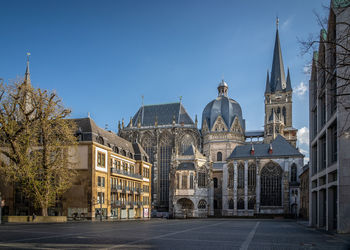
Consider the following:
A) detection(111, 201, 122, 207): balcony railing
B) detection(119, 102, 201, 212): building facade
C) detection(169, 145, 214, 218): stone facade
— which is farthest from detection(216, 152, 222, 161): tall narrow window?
detection(111, 201, 122, 207): balcony railing

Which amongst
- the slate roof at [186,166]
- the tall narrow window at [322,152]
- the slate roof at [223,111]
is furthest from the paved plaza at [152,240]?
the slate roof at [223,111]

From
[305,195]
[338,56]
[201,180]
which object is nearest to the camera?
[338,56]

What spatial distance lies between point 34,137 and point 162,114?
5917 cm

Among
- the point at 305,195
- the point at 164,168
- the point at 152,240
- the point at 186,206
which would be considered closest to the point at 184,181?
the point at 186,206

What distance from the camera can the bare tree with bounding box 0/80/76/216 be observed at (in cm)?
3556

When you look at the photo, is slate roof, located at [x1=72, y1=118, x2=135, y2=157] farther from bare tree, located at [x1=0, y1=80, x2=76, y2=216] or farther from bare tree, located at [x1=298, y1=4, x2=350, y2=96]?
bare tree, located at [x1=298, y1=4, x2=350, y2=96]

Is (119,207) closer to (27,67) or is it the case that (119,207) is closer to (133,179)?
(133,179)

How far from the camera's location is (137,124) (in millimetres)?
94875

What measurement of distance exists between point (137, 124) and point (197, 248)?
3154 inches

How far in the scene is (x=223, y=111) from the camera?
96.6 metres

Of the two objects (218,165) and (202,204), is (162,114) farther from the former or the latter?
(202,204)

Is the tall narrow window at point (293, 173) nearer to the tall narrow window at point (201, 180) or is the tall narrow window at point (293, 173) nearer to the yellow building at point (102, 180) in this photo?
the tall narrow window at point (201, 180)

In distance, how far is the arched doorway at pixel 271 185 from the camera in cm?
7050

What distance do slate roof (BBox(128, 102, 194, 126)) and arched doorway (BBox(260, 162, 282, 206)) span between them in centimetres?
2581
